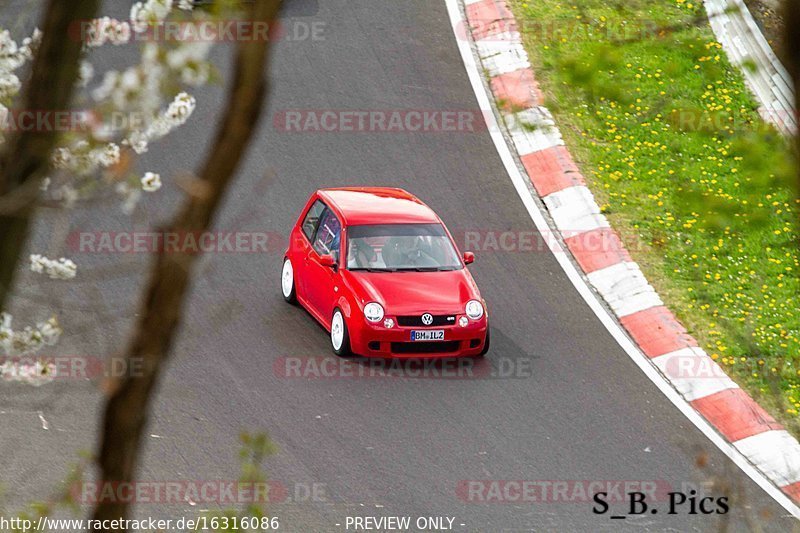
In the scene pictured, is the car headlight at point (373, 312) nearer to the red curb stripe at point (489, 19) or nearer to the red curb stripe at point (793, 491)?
the red curb stripe at point (793, 491)

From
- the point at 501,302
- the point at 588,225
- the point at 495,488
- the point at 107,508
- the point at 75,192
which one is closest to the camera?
the point at 107,508

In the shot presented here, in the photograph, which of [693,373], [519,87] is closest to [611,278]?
[693,373]

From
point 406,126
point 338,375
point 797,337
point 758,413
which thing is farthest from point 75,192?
point 406,126

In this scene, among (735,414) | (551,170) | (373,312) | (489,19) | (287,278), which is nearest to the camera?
(735,414)

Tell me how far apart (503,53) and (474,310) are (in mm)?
6176

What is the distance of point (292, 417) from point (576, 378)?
9.28 feet

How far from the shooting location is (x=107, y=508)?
3.77 metres

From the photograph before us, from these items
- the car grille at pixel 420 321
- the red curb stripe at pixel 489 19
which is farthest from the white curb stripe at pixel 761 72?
the car grille at pixel 420 321

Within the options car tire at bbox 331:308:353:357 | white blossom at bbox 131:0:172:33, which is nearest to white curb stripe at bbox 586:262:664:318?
car tire at bbox 331:308:353:357

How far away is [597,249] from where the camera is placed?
14.0 meters

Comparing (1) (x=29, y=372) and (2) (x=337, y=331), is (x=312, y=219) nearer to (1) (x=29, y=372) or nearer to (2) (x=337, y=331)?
(2) (x=337, y=331)

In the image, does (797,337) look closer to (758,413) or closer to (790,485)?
(758,413)

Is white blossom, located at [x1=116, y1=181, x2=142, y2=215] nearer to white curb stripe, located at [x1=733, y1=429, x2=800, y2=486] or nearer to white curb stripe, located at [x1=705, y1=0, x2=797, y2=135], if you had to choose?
white curb stripe, located at [x1=733, y1=429, x2=800, y2=486]

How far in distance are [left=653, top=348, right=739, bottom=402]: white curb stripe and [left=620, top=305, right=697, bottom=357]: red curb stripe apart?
0.11 meters
